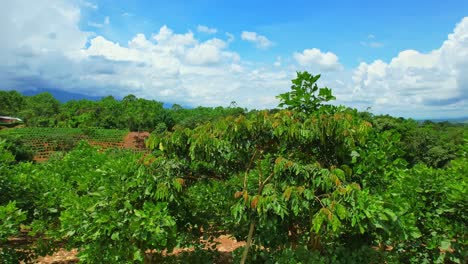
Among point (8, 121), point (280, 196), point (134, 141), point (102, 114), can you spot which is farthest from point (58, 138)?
point (280, 196)

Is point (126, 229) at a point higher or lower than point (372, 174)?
lower

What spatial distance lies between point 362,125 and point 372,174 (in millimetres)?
1071

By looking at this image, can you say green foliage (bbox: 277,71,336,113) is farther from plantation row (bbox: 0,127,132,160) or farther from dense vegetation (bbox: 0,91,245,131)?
dense vegetation (bbox: 0,91,245,131)

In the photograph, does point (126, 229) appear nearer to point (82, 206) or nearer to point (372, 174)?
point (82, 206)

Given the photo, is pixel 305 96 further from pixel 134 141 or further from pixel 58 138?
pixel 134 141

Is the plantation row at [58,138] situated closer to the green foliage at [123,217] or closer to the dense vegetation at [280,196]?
the green foliage at [123,217]

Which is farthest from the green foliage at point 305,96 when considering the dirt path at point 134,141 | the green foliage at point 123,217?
the dirt path at point 134,141

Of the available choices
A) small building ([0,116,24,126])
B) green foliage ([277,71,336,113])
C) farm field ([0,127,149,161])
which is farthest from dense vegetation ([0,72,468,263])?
small building ([0,116,24,126])

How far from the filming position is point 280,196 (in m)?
3.92

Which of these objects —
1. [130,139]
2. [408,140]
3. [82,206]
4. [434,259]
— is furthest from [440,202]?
[130,139]

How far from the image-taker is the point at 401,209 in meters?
4.29

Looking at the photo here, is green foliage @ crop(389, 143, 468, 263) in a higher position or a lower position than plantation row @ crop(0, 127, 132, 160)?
higher

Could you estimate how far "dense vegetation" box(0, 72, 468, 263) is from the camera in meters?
4.01

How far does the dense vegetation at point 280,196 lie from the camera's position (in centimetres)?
401
